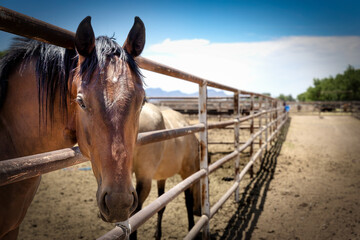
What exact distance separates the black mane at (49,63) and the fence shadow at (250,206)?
2565mm

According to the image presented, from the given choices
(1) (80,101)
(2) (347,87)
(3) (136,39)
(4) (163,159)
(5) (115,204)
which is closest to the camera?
(5) (115,204)

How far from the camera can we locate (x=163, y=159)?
9.53 ft

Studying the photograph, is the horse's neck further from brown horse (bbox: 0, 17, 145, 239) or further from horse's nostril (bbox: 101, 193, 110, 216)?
horse's nostril (bbox: 101, 193, 110, 216)

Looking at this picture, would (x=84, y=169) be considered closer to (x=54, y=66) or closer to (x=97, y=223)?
(x=97, y=223)

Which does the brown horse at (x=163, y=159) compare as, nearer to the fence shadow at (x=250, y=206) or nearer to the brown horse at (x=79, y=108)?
the fence shadow at (x=250, y=206)

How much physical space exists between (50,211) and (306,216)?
13.0ft

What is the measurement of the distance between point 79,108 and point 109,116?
210mm

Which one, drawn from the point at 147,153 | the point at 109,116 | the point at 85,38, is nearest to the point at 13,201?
the point at 109,116

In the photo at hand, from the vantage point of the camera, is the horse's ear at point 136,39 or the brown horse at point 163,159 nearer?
the horse's ear at point 136,39

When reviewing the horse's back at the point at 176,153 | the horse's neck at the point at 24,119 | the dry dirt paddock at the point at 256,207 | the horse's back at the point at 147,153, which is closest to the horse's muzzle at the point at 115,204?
the horse's neck at the point at 24,119

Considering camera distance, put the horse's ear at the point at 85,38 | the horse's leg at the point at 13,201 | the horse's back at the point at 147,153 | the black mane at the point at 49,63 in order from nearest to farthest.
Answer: the horse's ear at the point at 85,38 < the black mane at the point at 49,63 < the horse's leg at the point at 13,201 < the horse's back at the point at 147,153

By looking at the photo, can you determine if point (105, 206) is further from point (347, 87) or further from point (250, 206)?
point (347, 87)

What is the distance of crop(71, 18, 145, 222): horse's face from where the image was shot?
82 cm

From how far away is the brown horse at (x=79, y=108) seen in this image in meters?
0.85
